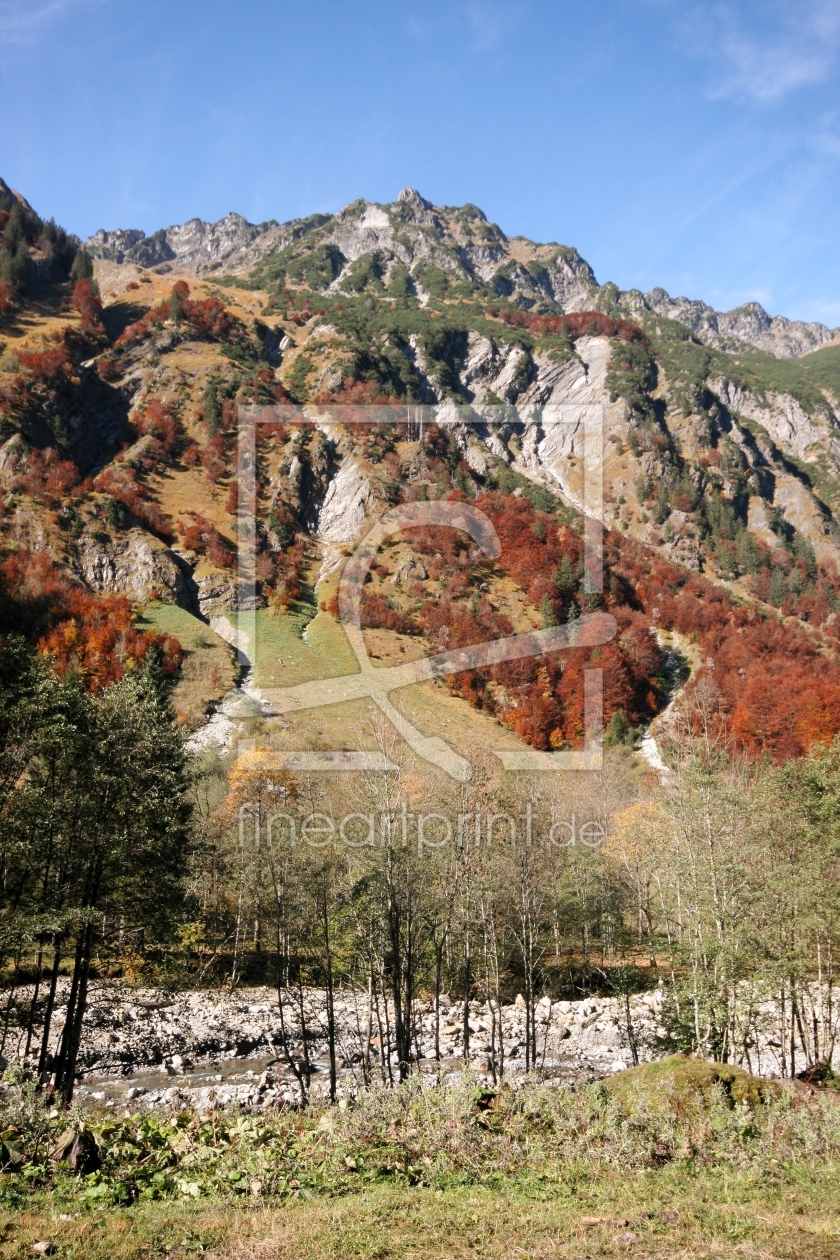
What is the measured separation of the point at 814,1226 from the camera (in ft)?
26.8

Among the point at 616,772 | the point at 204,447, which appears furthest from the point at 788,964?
the point at 204,447

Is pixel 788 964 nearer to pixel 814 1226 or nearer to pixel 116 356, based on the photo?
pixel 814 1226

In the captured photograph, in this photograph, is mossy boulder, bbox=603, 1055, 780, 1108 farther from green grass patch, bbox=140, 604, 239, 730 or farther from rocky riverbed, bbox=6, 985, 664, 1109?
green grass patch, bbox=140, 604, 239, 730

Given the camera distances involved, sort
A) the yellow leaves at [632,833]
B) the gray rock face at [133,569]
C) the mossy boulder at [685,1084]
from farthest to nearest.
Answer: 1. the gray rock face at [133,569]
2. the yellow leaves at [632,833]
3. the mossy boulder at [685,1084]

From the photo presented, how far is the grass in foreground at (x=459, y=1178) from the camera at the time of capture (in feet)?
26.5

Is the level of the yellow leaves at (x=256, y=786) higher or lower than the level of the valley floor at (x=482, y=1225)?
higher

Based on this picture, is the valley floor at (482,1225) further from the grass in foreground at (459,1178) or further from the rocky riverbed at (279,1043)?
the rocky riverbed at (279,1043)

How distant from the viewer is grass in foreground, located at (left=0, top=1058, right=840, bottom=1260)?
26.5 ft

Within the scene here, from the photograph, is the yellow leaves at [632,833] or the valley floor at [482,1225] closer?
the valley floor at [482,1225]

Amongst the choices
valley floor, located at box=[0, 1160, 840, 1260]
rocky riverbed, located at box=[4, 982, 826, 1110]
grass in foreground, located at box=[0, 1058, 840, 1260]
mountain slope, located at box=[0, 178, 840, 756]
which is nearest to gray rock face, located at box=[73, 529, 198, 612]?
mountain slope, located at box=[0, 178, 840, 756]

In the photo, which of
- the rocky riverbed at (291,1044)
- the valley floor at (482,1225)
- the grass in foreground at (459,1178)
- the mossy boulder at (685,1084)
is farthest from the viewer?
the rocky riverbed at (291,1044)

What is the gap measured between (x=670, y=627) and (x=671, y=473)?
76.1 metres

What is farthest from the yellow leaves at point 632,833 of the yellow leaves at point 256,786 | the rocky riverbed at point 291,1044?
the yellow leaves at point 256,786

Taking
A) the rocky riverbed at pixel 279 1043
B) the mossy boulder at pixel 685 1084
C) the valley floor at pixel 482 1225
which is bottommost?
the rocky riverbed at pixel 279 1043
